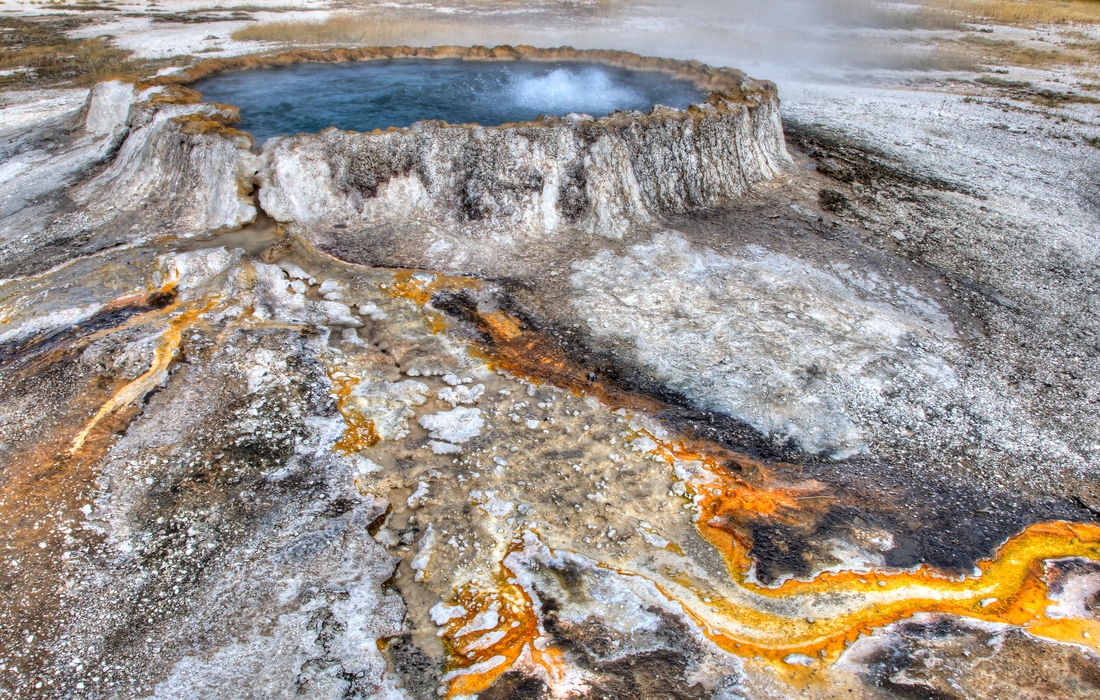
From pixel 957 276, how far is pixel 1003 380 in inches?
73.9

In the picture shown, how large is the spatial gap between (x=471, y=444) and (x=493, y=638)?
1569mm

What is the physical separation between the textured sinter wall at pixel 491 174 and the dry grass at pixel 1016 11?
1811 centimetres

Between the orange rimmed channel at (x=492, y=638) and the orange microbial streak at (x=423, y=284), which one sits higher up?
the orange microbial streak at (x=423, y=284)

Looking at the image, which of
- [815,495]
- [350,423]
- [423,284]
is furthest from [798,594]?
[423,284]

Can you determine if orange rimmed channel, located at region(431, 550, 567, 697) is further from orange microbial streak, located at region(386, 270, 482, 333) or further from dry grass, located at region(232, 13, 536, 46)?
dry grass, located at region(232, 13, 536, 46)

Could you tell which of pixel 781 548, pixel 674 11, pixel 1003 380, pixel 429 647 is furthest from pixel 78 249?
pixel 674 11

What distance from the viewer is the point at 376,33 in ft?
49.4

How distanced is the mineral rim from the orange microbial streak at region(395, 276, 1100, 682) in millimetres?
19

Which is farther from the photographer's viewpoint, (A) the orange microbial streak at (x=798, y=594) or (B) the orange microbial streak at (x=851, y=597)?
(B) the orange microbial streak at (x=851, y=597)

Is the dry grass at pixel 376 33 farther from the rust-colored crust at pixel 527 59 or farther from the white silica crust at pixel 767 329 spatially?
the white silica crust at pixel 767 329

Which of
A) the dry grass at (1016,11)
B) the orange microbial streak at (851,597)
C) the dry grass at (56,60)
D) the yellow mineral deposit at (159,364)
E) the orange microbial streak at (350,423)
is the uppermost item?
the dry grass at (1016,11)

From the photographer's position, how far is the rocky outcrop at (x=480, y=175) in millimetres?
7270

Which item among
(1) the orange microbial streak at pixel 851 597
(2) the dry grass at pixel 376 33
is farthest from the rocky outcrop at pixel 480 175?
(2) the dry grass at pixel 376 33

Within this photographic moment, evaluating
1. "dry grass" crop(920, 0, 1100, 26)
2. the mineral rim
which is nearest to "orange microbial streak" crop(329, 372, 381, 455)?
the mineral rim
